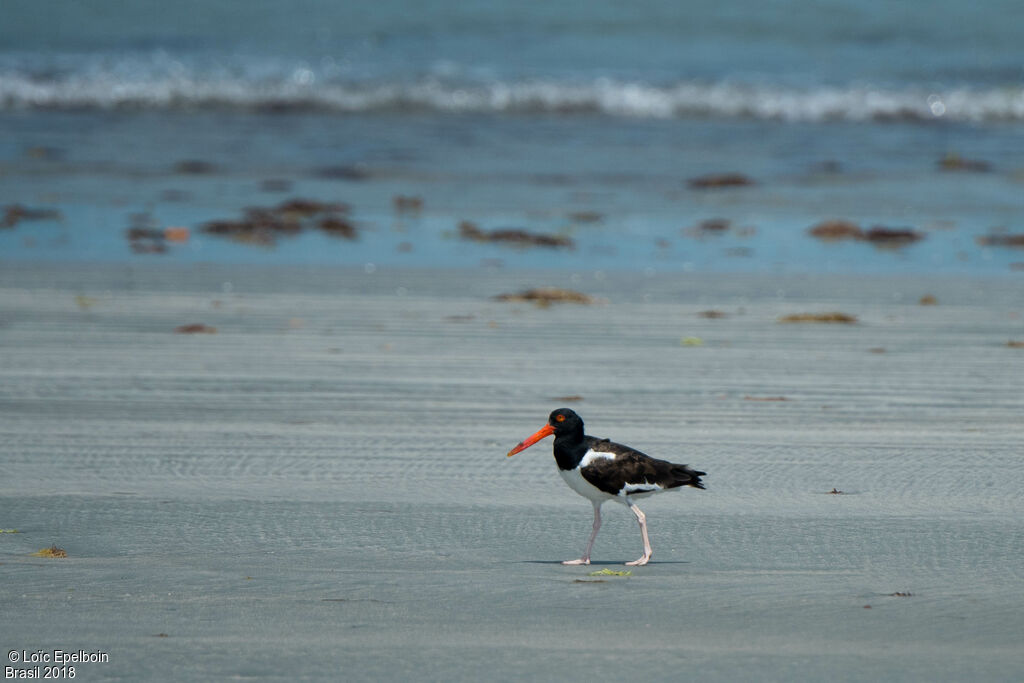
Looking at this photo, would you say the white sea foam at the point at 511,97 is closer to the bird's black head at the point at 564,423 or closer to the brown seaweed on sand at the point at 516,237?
the brown seaweed on sand at the point at 516,237

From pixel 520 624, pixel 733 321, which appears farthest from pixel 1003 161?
pixel 520 624

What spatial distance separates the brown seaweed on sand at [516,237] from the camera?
15.1m

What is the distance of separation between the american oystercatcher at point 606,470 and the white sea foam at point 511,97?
1178 inches

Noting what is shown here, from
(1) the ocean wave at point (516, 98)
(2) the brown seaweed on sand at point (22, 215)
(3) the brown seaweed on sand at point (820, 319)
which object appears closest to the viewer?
(3) the brown seaweed on sand at point (820, 319)

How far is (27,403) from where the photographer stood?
715cm

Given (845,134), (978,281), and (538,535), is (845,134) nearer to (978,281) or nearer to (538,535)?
(978,281)

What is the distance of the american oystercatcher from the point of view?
4422mm

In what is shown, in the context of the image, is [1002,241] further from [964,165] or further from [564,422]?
[564,422]

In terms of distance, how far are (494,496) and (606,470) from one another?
116cm

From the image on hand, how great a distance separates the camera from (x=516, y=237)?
50.4 feet

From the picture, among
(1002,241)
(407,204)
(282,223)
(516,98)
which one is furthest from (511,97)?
(1002,241)

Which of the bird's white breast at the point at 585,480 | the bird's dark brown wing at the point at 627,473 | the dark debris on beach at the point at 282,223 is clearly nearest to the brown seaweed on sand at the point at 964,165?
the dark debris on beach at the point at 282,223

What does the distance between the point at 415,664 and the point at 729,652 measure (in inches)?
33.6

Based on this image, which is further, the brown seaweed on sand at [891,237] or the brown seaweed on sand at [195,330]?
the brown seaweed on sand at [891,237]
